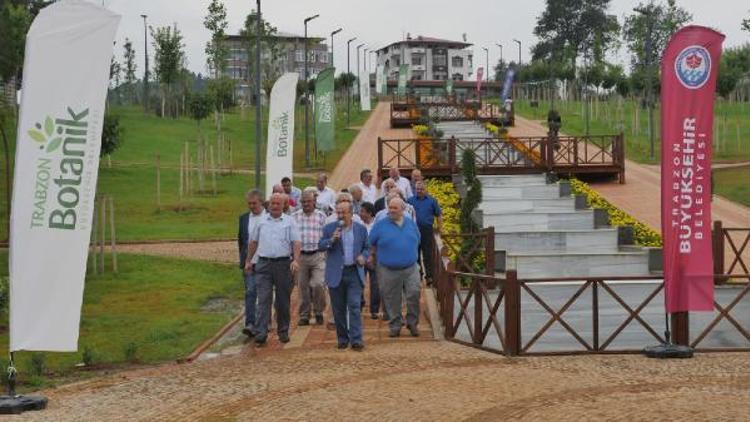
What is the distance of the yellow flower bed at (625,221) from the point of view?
19812 millimetres

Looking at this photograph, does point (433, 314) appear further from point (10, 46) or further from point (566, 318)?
point (10, 46)

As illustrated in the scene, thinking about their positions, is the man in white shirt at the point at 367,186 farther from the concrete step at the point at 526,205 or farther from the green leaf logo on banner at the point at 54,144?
the concrete step at the point at 526,205

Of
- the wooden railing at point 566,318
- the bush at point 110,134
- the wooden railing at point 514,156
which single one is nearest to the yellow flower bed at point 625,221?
the wooden railing at point 514,156

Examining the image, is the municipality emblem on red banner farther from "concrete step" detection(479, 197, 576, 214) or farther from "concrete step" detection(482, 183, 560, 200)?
"concrete step" detection(482, 183, 560, 200)

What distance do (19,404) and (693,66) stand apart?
7.41 meters

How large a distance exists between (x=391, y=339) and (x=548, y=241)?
858cm

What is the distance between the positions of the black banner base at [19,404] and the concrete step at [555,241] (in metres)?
12.2

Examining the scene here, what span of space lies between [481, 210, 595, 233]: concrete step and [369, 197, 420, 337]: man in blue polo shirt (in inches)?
403

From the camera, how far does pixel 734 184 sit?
104 ft

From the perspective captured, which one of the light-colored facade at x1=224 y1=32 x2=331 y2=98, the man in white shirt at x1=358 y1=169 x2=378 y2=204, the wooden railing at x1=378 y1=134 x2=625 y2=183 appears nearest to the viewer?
the man in white shirt at x1=358 y1=169 x2=378 y2=204

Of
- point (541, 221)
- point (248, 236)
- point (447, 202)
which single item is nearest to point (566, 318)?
point (248, 236)

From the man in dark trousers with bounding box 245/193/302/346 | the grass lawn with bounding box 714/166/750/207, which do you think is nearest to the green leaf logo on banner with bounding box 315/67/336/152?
the grass lawn with bounding box 714/166/750/207

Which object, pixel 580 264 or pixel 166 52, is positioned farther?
pixel 166 52

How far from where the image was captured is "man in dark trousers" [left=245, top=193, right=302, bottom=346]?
11.6 meters
